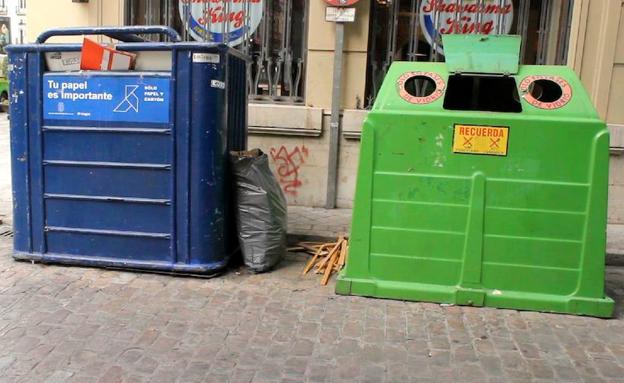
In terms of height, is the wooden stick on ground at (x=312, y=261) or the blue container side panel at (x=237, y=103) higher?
the blue container side panel at (x=237, y=103)

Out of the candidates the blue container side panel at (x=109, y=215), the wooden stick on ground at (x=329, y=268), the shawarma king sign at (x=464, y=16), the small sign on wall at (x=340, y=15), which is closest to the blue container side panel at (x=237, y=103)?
the blue container side panel at (x=109, y=215)

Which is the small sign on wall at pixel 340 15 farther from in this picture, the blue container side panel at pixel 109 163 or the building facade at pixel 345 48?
the blue container side panel at pixel 109 163

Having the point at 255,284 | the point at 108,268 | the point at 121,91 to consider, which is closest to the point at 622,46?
the point at 255,284

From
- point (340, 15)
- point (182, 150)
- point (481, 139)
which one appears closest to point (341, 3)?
point (340, 15)

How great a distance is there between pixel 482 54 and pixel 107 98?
279 cm

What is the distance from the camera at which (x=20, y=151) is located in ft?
15.1

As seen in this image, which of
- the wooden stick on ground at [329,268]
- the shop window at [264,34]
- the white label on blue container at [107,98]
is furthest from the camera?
the shop window at [264,34]

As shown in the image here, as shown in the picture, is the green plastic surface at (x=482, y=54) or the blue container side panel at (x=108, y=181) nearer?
the green plastic surface at (x=482, y=54)

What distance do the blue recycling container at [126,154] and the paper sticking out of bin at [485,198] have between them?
119cm

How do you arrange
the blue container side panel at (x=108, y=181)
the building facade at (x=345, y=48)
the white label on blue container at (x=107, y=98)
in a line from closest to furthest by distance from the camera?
the white label on blue container at (x=107, y=98) < the blue container side panel at (x=108, y=181) < the building facade at (x=345, y=48)

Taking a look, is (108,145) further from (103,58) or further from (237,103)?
(237,103)

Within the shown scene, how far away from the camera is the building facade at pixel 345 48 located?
632 centimetres

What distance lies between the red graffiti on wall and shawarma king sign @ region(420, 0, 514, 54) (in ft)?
6.71

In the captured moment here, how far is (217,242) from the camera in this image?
4.54 m
